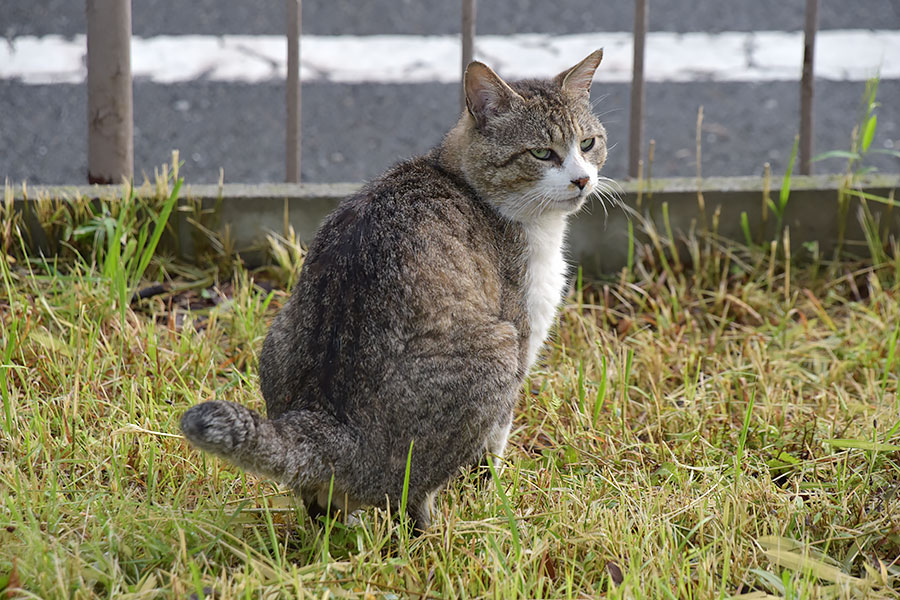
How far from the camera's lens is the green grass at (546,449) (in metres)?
2.21

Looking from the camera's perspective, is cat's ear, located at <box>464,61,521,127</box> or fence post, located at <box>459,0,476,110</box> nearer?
cat's ear, located at <box>464,61,521,127</box>

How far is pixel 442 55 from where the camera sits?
19.4 feet

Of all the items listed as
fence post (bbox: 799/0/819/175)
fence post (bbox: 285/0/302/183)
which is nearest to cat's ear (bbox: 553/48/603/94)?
fence post (bbox: 285/0/302/183)

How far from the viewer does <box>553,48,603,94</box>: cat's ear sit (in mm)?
2987

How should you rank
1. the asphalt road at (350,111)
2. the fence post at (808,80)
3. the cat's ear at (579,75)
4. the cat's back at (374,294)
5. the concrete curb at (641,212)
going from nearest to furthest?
the cat's back at (374,294) < the cat's ear at (579,75) < the concrete curb at (641,212) < the fence post at (808,80) < the asphalt road at (350,111)

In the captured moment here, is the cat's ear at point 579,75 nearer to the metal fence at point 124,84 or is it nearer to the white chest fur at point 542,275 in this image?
the white chest fur at point 542,275

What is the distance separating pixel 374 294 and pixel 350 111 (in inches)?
132

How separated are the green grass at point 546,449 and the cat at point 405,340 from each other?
156 mm

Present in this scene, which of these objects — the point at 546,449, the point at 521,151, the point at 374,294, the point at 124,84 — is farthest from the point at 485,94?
the point at 124,84

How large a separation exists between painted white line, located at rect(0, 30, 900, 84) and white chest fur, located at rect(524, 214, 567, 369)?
2992 millimetres

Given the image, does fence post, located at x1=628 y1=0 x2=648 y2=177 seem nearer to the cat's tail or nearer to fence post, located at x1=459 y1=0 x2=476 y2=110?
fence post, located at x1=459 y1=0 x2=476 y2=110

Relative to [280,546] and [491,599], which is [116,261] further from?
[491,599]


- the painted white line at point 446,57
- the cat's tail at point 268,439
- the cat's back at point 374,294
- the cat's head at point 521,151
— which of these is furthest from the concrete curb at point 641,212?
the painted white line at point 446,57

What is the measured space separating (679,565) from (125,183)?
2313mm
